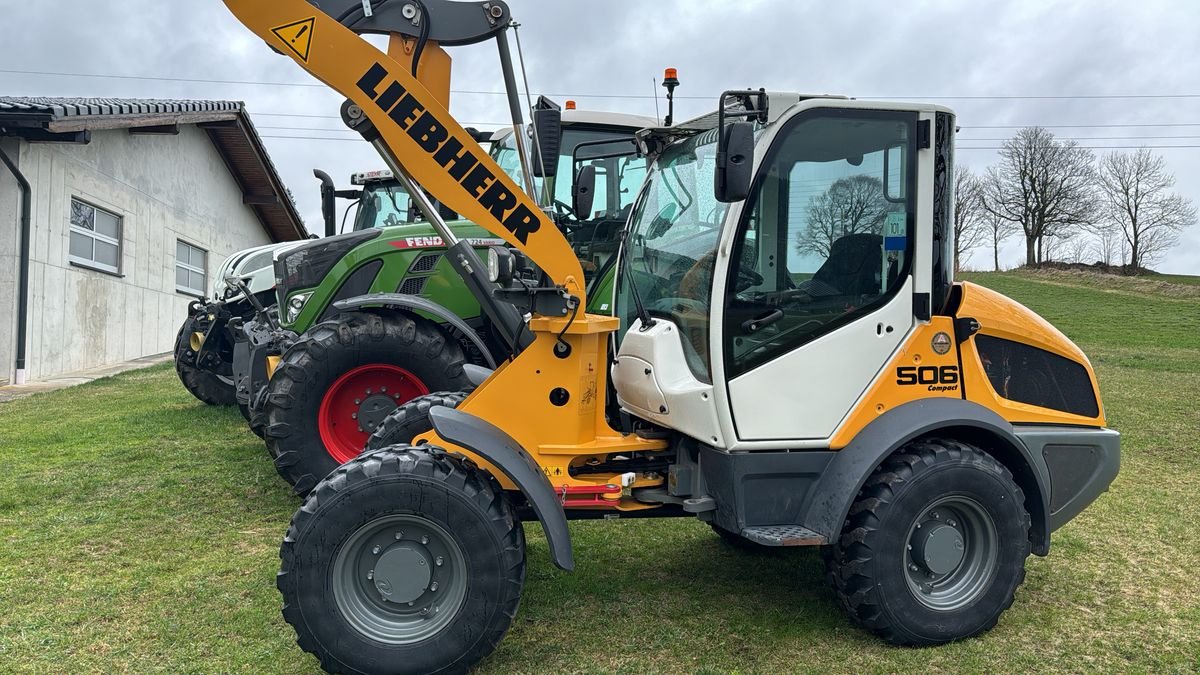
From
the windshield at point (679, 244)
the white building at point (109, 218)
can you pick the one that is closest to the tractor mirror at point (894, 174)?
the windshield at point (679, 244)

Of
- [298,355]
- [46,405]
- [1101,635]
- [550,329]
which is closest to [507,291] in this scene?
[550,329]

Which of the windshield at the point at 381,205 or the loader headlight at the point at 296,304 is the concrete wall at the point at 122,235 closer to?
the windshield at the point at 381,205

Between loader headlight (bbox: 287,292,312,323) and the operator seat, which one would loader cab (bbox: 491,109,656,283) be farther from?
the operator seat

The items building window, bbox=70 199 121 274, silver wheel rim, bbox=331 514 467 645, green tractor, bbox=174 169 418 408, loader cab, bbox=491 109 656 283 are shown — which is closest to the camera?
silver wheel rim, bbox=331 514 467 645

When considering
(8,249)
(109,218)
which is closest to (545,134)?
(8,249)

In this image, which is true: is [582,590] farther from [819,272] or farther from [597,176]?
[597,176]

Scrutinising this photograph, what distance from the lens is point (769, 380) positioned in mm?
3715

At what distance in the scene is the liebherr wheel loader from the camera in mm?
3482

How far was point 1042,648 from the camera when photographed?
147 inches

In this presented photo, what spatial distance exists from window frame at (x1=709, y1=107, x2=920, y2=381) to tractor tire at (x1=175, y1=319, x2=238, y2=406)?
7.52 metres

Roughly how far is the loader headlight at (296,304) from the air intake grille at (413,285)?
2.63 ft

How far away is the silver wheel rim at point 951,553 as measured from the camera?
3.74m

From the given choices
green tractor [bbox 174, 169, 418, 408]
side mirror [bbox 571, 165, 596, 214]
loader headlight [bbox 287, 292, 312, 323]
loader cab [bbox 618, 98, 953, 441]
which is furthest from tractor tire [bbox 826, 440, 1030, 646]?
green tractor [bbox 174, 169, 418, 408]

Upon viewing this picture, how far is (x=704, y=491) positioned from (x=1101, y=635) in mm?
1881
